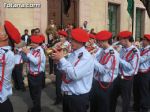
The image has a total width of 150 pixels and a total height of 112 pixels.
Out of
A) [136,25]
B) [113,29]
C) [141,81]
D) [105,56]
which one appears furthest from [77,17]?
[105,56]

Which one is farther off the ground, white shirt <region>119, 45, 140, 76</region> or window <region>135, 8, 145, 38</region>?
window <region>135, 8, 145, 38</region>

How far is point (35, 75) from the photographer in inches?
361

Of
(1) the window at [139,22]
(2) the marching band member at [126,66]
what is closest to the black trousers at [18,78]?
(2) the marching band member at [126,66]

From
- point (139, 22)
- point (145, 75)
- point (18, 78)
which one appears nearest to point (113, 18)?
point (139, 22)

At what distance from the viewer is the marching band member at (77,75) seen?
18.5ft

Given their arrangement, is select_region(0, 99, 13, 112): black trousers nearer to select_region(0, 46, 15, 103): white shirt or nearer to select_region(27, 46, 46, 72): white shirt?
select_region(0, 46, 15, 103): white shirt

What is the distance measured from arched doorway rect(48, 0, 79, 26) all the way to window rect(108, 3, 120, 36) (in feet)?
14.1

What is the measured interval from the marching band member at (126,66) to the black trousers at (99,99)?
947 millimetres

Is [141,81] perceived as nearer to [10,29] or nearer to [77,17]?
[10,29]

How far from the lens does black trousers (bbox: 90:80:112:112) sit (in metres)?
7.14

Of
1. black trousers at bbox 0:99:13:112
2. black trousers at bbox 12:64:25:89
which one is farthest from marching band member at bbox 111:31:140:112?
black trousers at bbox 12:64:25:89

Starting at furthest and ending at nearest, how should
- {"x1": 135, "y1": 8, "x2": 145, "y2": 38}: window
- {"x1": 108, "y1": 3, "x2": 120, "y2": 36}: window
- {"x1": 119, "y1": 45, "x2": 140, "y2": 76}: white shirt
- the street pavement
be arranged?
{"x1": 135, "y1": 8, "x2": 145, "y2": 38}: window < {"x1": 108, "y1": 3, "x2": 120, "y2": 36}: window < the street pavement < {"x1": 119, "y1": 45, "x2": 140, "y2": 76}: white shirt

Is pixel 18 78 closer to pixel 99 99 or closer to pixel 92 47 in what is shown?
pixel 92 47

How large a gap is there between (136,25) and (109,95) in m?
24.8
